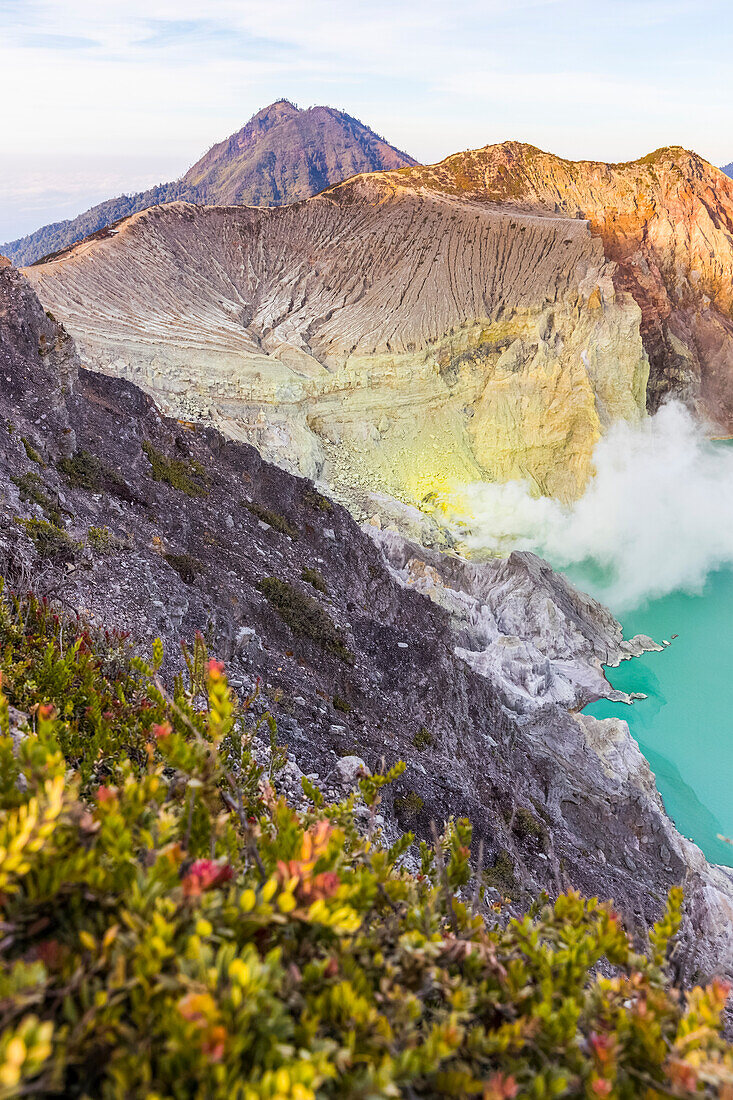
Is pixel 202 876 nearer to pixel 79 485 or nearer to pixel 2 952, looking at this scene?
pixel 2 952

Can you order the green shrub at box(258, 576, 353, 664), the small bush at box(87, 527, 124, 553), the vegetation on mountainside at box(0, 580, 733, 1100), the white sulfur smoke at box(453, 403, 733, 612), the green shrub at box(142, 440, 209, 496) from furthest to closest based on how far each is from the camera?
1. the white sulfur smoke at box(453, 403, 733, 612)
2. the green shrub at box(142, 440, 209, 496)
3. the green shrub at box(258, 576, 353, 664)
4. the small bush at box(87, 527, 124, 553)
5. the vegetation on mountainside at box(0, 580, 733, 1100)

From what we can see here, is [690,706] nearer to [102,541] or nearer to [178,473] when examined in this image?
[178,473]

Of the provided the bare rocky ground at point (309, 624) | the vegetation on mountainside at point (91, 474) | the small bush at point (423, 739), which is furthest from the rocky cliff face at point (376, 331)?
the small bush at point (423, 739)

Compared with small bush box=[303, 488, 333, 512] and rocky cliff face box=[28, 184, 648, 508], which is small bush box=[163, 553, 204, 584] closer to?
small bush box=[303, 488, 333, 512]

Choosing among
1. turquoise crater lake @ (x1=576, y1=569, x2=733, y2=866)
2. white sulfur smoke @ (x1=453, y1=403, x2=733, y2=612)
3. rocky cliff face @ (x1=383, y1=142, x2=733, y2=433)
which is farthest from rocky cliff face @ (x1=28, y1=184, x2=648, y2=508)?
turquoise crater lake @ (x1=576, y1=569, x2=733, y2=866)

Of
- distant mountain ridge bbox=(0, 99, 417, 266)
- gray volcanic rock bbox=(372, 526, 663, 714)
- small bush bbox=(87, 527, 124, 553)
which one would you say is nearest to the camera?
small bush bbox=(87, 527, 124, 553)

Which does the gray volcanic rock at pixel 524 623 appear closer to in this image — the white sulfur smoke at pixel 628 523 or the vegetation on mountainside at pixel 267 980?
the white sulfur smoke at pixel 628 523

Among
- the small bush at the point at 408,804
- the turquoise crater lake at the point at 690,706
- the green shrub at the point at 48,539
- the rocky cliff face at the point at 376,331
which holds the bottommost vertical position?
the turquoise crater lake at the point at 690,706
